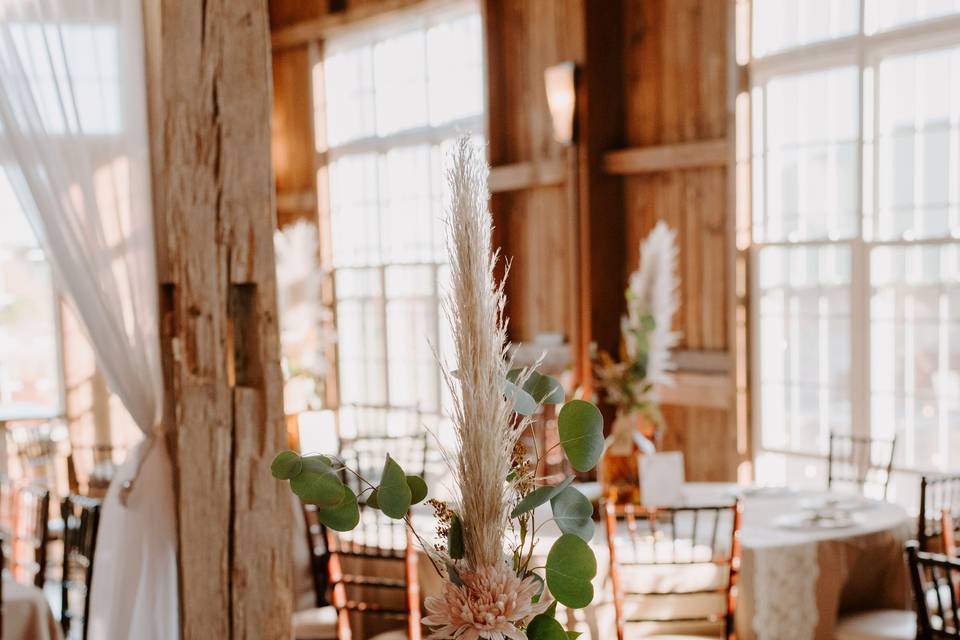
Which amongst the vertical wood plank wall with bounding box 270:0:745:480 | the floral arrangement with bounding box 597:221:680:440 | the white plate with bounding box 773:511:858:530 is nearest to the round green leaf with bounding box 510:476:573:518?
the floral arrangement with bounding box 597:221:680:440

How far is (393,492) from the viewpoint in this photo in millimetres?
1322

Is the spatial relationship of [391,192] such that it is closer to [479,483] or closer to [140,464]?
[140,464]

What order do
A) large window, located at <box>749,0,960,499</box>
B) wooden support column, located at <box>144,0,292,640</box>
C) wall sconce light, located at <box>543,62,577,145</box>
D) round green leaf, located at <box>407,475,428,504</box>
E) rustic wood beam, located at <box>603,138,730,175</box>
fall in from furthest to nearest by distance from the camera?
wall sconce light, located at <box>543,62,577,145</box> < rustic wood beam, located at <box>603,138,730,175</box> < large window, located at <box>749,0,960,499</box> < wooden support column, located at <box>144,0,292,640</box> < round green leaf, located at <box>407,475,428,504</box>

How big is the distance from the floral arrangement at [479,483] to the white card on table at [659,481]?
217 cm

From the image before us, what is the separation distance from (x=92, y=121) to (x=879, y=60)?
359cm

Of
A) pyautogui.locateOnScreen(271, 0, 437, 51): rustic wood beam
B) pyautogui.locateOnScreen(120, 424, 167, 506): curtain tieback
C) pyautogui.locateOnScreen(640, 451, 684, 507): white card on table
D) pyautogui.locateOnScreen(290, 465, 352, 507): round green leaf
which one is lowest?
pyautogui.locateOnScreen(640, 451, 684, 507): white card on table

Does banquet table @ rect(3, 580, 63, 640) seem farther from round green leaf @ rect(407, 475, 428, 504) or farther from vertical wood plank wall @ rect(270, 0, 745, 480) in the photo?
vertical wood plank wall @ rect(270, 0, 745, 480)

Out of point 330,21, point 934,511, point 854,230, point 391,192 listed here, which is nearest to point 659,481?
point 934,511

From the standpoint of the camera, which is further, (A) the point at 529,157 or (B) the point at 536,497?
(A) the point at 529,157

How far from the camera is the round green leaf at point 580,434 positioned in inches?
53.5

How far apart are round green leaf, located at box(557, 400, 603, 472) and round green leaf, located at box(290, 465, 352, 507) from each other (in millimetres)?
326

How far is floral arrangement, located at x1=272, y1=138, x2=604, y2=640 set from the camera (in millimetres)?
1278

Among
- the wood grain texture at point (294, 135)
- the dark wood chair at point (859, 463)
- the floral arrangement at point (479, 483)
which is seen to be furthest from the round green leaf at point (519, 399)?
the wood grain texture at point (294, 135)

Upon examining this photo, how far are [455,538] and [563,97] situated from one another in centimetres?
432
